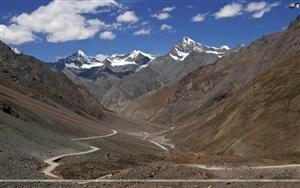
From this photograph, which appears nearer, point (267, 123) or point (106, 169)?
point (106, 169)

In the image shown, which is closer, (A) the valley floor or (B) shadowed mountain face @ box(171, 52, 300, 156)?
(A) the valley floor

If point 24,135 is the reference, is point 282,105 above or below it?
above

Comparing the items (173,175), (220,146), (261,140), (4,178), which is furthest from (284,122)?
(4,178)

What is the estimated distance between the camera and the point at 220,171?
57.0 metres

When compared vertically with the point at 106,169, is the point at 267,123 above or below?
above

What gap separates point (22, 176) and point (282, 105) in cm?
7702

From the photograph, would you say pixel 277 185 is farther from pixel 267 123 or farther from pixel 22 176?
pixel 267 123

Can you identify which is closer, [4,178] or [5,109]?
[4,178]

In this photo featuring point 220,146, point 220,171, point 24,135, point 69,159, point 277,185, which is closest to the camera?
point 277,185

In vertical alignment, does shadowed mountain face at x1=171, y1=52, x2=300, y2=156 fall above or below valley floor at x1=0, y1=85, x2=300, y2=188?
above

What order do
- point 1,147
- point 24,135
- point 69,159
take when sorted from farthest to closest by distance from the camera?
point 24,135, point 69,159, point 1,147

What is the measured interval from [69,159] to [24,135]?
1080 cm

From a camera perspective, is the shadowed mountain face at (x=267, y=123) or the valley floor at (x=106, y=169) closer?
the valley floor at (x=106, y=169)

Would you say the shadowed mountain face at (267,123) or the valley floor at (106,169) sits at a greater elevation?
the shadowed mountain face at (267,123)
